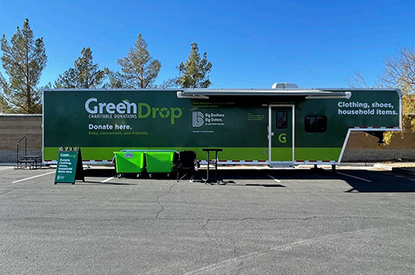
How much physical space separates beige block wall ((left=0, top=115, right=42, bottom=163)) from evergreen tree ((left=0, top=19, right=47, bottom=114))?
23.5 feet

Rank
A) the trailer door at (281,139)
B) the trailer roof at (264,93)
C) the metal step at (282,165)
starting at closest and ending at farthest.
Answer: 1. the trailer roof at (264,93)
2. the metal step at (282,165)
3. the trailer door at (281,139)

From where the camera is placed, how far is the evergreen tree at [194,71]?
955 inches

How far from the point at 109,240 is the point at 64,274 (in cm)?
109

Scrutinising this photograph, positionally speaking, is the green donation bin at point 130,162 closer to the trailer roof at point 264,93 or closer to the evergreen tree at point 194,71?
the trailer roof at point 264,93

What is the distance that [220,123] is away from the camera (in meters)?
11.1

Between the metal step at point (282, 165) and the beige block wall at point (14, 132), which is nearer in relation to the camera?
the metal step at point (282, 165)

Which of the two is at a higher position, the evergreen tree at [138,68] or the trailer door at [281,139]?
the evergreen tree at [138,68]

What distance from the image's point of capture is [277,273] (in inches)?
133

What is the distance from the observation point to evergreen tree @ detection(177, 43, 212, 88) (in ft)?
79.6

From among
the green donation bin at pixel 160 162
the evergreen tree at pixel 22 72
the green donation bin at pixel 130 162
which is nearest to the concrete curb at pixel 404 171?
the green donation bin at pixel 160 162

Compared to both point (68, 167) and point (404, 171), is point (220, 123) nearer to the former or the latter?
point (68, 167)

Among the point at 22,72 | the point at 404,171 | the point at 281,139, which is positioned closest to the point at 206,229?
the point at 281,139

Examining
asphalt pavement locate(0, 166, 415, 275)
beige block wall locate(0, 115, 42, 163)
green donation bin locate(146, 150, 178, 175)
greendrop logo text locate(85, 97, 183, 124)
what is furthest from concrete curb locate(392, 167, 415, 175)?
beige block wall locate(0, 115, 42, 163)

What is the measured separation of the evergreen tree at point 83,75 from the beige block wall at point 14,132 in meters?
9.49
